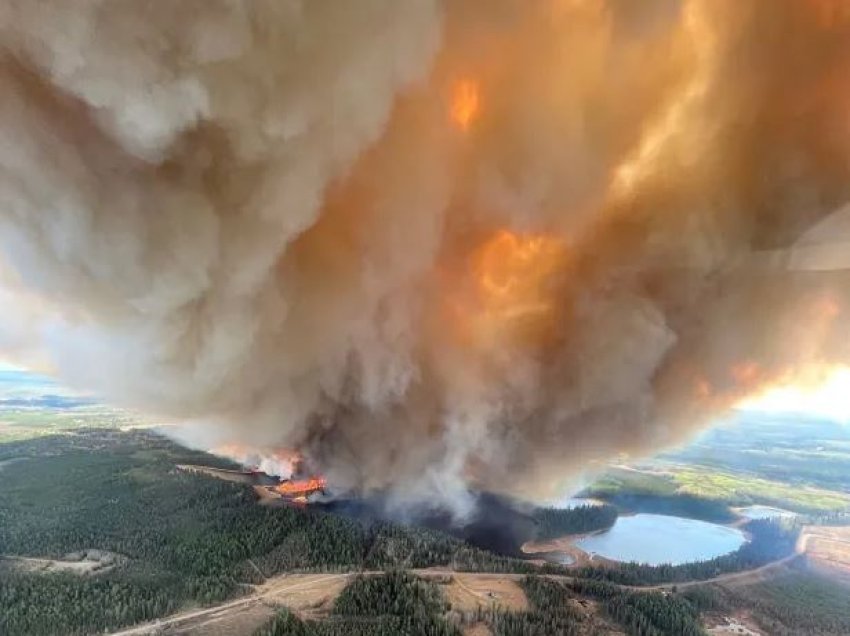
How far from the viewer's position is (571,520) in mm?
26516

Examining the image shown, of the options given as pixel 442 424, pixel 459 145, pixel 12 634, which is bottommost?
pixel 12 634

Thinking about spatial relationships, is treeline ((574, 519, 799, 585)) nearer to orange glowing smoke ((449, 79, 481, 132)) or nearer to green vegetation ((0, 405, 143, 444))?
orange glowing smoke ((449, 79, 481, 132))

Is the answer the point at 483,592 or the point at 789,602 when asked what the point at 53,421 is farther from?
the point at 789,602

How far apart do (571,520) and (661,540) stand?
4.24 metres

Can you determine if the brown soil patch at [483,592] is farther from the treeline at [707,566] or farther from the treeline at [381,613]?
the treeline at [707,566]

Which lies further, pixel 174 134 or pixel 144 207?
pixel 144 207

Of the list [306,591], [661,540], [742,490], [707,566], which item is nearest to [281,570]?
[306,591]

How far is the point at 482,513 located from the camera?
76.2 ft

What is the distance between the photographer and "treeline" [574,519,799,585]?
64.2 ft

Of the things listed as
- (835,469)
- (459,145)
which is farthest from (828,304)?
(835,469)

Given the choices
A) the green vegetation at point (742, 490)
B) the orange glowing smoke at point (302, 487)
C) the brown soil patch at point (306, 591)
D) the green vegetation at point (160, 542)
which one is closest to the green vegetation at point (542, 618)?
the green vegetation at point (160, 542)

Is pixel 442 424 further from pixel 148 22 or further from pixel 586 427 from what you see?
pixel 148 22

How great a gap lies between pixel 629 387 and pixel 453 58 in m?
10.1

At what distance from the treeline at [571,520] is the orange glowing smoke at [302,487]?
30.3 feet
